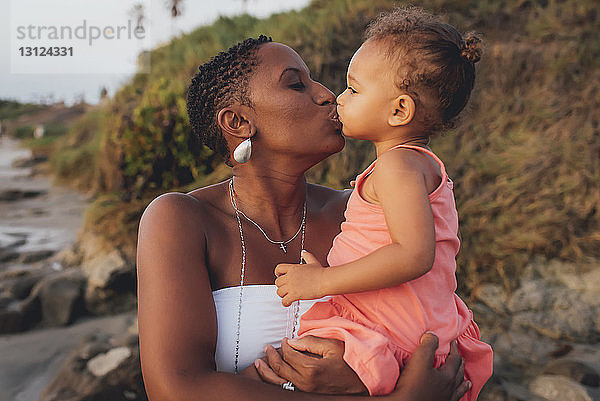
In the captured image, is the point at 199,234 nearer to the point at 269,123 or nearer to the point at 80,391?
the point at 269,123

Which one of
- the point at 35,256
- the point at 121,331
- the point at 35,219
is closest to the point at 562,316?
the point at 121,331

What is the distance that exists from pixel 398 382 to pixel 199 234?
76 centimetres

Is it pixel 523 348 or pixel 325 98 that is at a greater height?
pixel 325 98

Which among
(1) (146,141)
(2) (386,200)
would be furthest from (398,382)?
(1) (146,141)

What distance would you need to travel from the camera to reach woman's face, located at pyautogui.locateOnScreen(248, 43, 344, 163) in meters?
1.85

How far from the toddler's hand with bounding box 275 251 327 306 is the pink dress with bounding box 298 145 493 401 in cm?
11

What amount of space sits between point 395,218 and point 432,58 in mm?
478

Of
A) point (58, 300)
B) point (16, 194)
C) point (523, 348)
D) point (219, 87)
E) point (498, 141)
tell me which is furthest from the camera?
point (16, 194)

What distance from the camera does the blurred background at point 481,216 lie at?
11.6 ft

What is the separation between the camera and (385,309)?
1.51m

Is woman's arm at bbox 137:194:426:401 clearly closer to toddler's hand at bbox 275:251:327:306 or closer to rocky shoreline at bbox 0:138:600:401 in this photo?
toddler's hand at bbox 275:251:327:306

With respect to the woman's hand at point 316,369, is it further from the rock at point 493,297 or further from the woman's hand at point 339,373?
the rock at point 493,297

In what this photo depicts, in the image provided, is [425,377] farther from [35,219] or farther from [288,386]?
[35,219]

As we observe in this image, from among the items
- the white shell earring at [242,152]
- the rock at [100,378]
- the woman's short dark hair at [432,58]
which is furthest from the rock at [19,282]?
the woman's short dark hair at [432,58]
